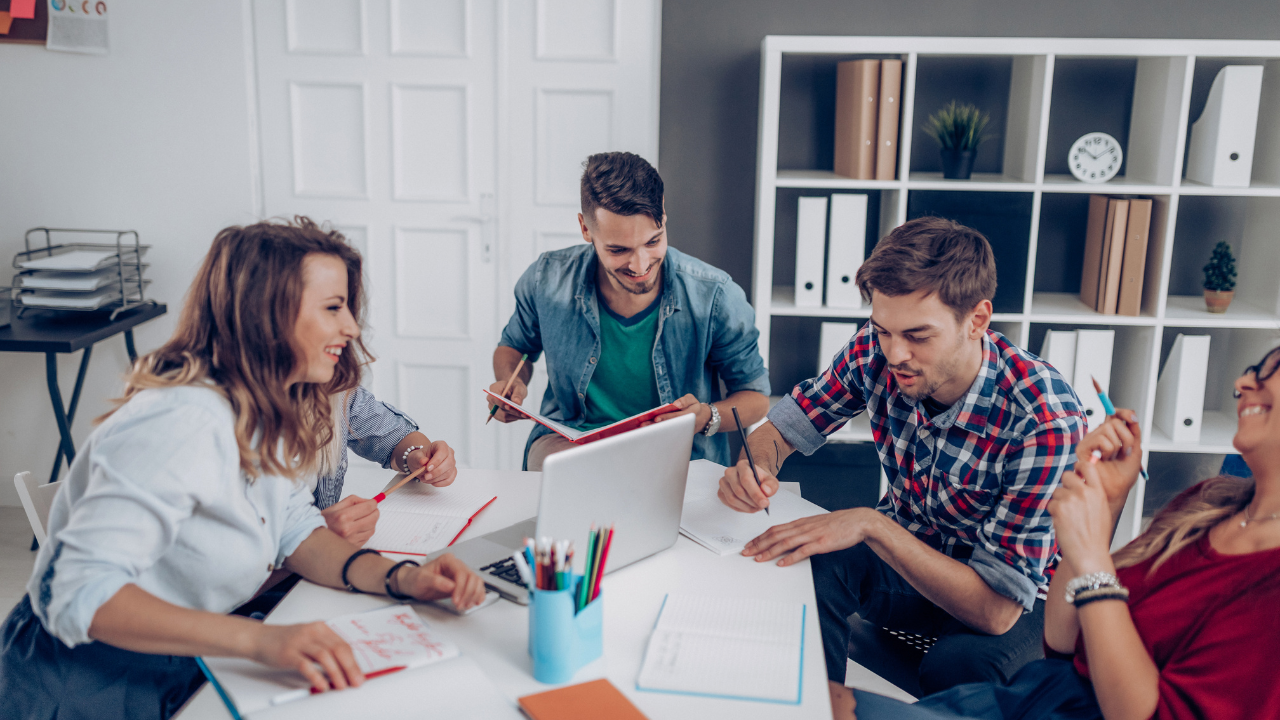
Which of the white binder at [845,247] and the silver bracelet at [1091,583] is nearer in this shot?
the silver bracelet at [1091,583]

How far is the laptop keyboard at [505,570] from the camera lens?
4.47 feet

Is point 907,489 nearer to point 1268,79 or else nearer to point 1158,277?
point 1158,277

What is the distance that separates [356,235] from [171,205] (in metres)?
0.69

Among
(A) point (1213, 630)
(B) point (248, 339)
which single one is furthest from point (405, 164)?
(A) point (1213, 630)

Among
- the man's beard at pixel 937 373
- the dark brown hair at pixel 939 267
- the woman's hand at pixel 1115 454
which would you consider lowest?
the woman's hand at pixel 1115 454

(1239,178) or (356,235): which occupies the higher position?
(1239,178)

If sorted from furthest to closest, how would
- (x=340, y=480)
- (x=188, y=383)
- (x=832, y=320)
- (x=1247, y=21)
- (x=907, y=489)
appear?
(x=832, y=320), (x=1247, y=21), (x=340, y=480), (x=907, y=489), (x=188, y=383)

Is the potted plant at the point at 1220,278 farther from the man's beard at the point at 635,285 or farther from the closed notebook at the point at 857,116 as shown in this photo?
the man's beard at the point at 635,285

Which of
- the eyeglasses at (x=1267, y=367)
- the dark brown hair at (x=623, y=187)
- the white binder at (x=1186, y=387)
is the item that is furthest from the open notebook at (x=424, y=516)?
the white binder at (x=1186, y=387)

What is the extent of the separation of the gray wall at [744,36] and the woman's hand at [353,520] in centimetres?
188

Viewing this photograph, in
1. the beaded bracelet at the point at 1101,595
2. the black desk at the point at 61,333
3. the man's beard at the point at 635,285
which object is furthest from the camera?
the black desk at the point at 61,333

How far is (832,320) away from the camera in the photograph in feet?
10.3

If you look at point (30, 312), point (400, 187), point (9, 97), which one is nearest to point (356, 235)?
point (400, 187)

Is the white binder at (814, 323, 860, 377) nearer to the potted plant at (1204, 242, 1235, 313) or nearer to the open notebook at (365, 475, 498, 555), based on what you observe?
the potted plant at (1204, 242, 1235, 313)
